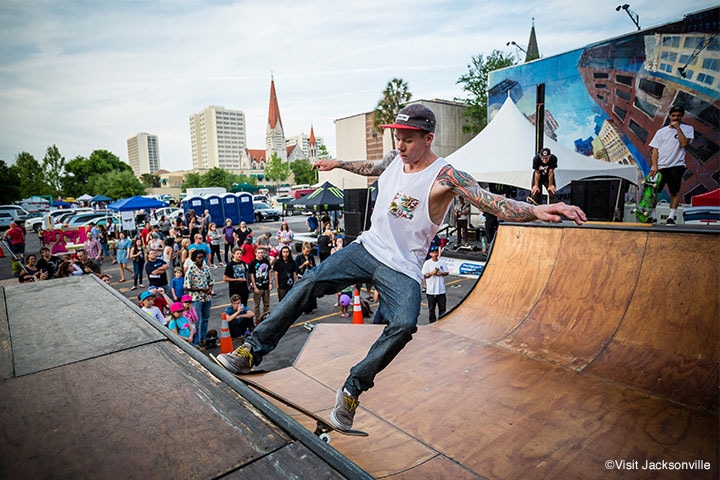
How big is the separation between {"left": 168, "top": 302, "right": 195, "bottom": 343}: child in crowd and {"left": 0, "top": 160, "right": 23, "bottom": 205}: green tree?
4758 cm

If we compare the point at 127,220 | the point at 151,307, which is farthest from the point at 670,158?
the point at 127,220

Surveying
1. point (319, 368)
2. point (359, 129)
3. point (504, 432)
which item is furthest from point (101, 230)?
point (359, 129)

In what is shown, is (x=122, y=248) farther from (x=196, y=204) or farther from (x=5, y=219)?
(x=5, y=219)

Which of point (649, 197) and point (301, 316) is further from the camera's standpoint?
point (301, 316)

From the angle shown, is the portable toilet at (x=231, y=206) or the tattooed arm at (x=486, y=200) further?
the portable toilet at (x=231, y=206)

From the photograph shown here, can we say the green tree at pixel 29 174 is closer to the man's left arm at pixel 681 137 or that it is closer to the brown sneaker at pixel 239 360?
the brown sneaker at pixel 239 360

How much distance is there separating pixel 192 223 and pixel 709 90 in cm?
2055

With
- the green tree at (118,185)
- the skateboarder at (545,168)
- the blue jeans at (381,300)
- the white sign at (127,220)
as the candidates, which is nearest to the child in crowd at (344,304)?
the skateboarder at (545,168)

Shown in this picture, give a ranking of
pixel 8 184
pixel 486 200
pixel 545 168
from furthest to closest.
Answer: pixel 8 184, pixel 545 168, pixel 486 200

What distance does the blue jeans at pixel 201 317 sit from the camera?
7.17m

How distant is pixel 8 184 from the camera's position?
43719 mm

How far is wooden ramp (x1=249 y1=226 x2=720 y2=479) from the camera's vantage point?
2418 mm

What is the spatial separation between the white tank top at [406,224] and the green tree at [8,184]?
52.5m

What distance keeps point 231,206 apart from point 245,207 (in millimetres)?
1235
